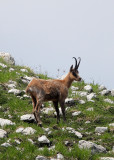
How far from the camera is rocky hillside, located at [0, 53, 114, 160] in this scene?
25.5 ft

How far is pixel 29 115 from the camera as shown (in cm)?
1069

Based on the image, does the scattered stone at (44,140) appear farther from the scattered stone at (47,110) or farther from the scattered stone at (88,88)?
the scattered stone at (88,88)

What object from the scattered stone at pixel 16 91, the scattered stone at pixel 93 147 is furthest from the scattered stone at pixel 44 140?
the scattered stone at pixel 16 91

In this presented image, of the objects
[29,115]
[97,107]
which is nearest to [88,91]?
[97,107]

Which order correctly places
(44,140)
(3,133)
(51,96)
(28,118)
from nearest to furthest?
(44,140) → (3,133) → (28,118) → (51,96)

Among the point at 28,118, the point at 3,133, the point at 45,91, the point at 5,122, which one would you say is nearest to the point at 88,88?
the point at 45,91

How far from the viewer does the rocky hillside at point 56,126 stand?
777cm

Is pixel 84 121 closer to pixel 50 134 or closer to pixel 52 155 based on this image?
pixel 50 134

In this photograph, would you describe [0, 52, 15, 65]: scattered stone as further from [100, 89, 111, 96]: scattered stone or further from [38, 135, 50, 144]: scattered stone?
[38, 135, 50, 144]: scattered stone

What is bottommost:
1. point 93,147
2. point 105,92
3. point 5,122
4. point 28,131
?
point 93,147

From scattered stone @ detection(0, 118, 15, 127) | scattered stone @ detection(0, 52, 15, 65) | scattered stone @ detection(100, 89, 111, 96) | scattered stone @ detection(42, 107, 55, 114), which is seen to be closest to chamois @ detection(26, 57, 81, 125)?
scattered stone @ detection(42, 107, 55, 114)

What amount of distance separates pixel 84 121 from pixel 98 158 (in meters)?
3.65

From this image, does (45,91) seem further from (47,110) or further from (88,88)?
(88,88)

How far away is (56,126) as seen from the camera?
10219 mm
